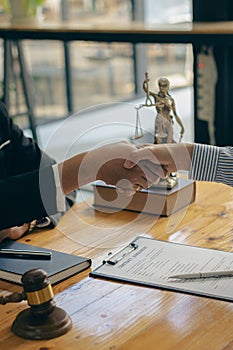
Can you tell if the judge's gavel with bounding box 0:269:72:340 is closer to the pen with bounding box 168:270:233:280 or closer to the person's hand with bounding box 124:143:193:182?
the pen with bounding box 168:270:233:280

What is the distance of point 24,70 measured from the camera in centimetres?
435

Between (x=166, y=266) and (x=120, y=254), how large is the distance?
0.13m

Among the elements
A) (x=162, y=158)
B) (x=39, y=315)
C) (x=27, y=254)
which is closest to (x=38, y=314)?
(x=39, y=315)

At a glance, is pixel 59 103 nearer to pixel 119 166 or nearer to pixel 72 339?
pixel 119 166

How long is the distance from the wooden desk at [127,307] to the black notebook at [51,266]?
0.06 feet

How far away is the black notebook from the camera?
1410mm

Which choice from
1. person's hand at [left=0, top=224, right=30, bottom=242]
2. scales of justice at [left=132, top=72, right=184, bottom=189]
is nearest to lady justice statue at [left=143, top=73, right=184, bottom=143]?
scales of justice at [left=132, top=72, right=184, bottom=189]

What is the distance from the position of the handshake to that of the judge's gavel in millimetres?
543

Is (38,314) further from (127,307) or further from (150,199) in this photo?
(150,199)

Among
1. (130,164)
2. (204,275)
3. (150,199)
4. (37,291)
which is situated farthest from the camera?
(150,199)

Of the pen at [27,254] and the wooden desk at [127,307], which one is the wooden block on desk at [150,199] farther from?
the pen at [27,254]

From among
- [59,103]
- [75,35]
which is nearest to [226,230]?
[75,35]

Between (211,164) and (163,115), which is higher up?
(163,115)

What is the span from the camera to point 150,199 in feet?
6.05
